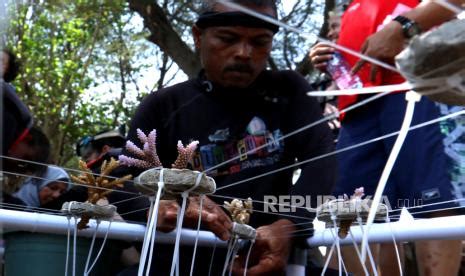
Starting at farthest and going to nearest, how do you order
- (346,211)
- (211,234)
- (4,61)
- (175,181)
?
(4,61) → (211,234) → (346,211) → (175,181)

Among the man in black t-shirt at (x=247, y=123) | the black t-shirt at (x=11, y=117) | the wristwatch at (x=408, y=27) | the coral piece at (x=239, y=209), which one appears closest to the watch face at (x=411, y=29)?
the wristwatch at (x=408, y=27)

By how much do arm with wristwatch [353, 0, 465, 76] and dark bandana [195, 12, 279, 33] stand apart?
10.2 inches

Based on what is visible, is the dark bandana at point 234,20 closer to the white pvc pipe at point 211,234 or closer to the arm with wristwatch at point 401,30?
the arm with wristwatch at point 401,30

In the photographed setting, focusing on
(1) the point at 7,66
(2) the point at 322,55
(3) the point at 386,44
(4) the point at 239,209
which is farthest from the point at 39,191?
(3) the point at 386,44

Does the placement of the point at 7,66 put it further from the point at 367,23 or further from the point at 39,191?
the point at 367,23

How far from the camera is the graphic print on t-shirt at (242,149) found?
131cm

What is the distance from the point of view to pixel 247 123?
4.56 ft

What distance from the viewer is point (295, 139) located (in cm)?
144

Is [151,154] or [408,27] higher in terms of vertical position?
[408,27]

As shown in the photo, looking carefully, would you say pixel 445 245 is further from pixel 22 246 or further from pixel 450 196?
pixel 22 246

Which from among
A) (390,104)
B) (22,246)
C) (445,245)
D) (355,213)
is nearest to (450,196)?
(445,245)

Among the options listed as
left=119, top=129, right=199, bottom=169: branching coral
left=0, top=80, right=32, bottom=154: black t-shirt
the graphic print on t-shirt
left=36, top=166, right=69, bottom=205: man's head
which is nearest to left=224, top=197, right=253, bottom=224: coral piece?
the graphic print on t-shirt

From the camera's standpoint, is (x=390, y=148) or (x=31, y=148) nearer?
(x=390, y=148)

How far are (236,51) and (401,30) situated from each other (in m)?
0.35
